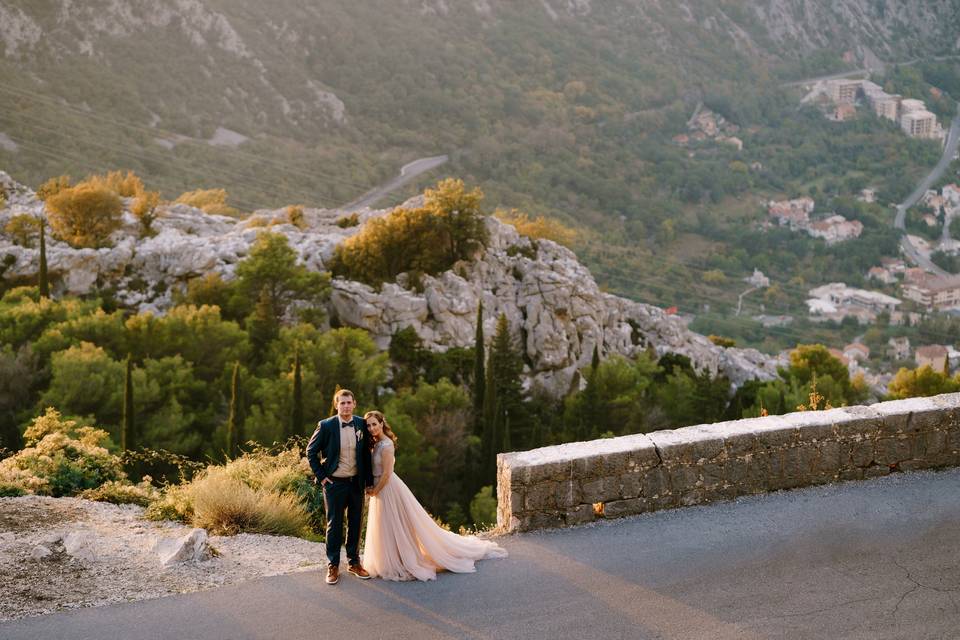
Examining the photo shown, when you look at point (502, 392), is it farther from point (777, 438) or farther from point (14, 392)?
point (777, 438)

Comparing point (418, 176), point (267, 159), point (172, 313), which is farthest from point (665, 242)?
point (172, 313)

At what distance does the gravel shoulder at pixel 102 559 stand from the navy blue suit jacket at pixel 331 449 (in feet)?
2.53

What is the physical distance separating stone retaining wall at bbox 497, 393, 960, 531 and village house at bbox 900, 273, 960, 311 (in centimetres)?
8009

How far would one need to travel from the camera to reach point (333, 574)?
658 centimetres

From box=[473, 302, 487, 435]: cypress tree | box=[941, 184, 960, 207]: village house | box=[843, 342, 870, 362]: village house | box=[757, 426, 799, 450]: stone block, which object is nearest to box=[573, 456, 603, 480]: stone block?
box=[757, 426, 799, 450]: stone block

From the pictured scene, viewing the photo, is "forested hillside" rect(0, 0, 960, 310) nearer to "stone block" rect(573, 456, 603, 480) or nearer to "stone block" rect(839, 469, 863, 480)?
"stone block" rect(573, 456, 603, 480)

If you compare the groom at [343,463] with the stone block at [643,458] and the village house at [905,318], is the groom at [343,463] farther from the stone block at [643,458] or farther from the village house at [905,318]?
the village house at [905,318]

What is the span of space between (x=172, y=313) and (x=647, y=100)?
283 feet

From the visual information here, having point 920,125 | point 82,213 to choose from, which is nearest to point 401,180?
point 82,213

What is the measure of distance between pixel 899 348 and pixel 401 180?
Result: 38470 mm

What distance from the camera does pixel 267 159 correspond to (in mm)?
69375

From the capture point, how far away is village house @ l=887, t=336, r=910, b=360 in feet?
227

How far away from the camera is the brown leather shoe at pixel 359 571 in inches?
262

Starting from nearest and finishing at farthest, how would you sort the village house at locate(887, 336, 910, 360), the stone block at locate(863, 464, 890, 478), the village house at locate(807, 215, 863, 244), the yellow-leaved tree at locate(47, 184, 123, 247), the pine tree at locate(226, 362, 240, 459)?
the stone block at locate(863, 464, 890, 478) < the pine tree at locate(226, 362, 240, 459) < the yellow-leaved tree at locate(47, 184, 123, 247) < the village house at locate(887, 336, 910, 360) < the village house at locate(807, 215, 863, 244)
